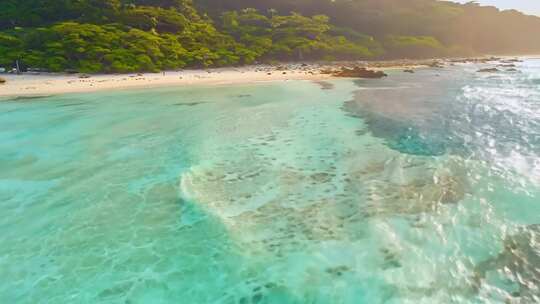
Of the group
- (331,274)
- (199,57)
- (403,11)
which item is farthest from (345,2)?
(331,274)

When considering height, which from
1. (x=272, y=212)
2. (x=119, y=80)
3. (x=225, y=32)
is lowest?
(x=272, y=212)

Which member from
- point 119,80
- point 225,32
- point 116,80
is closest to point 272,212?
point 119,80

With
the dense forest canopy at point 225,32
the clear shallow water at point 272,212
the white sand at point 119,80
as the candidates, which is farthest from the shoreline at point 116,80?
the clear shallow water at point 272,212

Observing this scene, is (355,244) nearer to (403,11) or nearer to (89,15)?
(89,15)

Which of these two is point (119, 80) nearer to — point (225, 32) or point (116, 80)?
point (116, 80)

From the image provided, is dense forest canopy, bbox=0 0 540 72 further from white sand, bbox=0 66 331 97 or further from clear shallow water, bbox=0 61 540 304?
clear shallow water, bbox=0 61 540 304

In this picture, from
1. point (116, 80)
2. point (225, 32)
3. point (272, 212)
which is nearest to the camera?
point (272, 212)
